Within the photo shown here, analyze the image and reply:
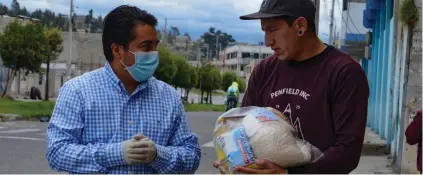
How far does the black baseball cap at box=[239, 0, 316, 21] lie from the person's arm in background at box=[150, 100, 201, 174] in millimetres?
686

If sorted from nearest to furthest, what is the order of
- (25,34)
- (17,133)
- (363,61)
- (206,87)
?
1. (17,133)
2. (363,61)
3. (25,34)
4. (206,87)

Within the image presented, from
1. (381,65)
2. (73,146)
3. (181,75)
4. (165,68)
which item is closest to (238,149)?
(73,146)

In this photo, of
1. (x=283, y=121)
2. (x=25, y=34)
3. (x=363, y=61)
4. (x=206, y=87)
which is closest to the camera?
(x=283, y=121)

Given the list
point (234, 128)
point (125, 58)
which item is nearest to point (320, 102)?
point (234, 128)

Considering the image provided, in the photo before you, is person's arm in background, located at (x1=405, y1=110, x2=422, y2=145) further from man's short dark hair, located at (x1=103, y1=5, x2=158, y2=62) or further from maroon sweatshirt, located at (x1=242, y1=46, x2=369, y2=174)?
man's short dark hair, located at (x1=103, y1=5, x2=158, y2=62)

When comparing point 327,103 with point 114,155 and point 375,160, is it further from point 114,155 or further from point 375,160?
point 375,160

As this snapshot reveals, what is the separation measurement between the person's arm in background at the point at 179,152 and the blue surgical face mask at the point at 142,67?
24 cm

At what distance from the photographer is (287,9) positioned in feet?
9.12

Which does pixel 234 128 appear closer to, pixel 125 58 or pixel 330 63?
pixel 330 63

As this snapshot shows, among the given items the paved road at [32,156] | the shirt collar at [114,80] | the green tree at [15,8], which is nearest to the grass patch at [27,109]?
the paved road at [32,156]

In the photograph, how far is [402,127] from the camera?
9.64 m

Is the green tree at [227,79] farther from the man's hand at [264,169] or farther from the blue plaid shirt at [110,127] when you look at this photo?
the man's hand at [264,169]

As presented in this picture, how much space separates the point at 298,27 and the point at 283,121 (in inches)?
17.0

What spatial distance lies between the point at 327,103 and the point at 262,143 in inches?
14.8
